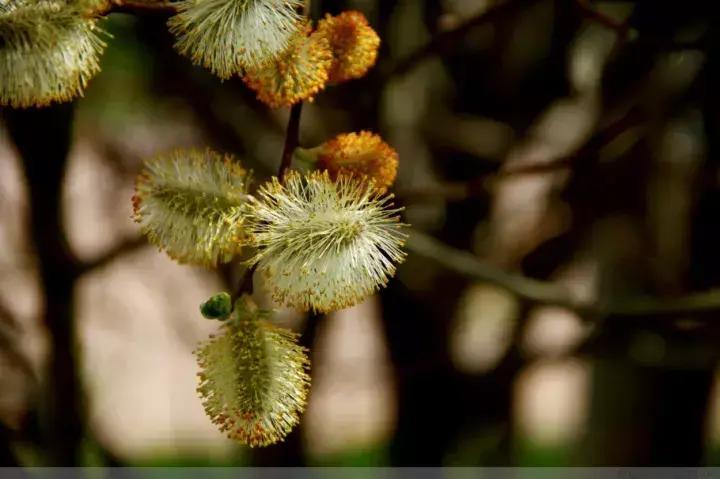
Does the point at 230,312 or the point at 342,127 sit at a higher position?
the point at 342,127

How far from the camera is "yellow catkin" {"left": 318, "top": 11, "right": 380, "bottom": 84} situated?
0.81 meters

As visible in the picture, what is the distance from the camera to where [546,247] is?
7.45ft

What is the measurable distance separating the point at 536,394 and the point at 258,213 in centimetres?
300

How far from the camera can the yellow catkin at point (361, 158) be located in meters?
0.82

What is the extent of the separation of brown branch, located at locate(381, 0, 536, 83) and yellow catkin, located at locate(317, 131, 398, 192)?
624 millimetres

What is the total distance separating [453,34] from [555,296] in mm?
598

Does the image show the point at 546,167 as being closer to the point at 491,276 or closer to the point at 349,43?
the point at 491,276

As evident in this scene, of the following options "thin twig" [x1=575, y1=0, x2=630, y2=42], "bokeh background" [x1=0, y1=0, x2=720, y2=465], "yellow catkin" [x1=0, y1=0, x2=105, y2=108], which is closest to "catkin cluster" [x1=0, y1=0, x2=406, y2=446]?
"yellow catkin" [x1=0, y1=0, x2=105, y2=108]

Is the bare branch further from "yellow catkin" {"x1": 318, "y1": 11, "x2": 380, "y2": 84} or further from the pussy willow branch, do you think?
"yellow catkin" {"x1": 318, "y1": 11, "x2": 380, "y2": 84}

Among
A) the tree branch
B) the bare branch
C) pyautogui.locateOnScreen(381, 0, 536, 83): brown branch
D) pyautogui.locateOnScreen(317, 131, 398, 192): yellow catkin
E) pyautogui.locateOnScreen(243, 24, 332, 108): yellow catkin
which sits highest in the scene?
pyautogui.locateOnScreen(381, 0, 536, 83): brown branch

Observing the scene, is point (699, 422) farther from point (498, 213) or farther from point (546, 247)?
point (498, 213)

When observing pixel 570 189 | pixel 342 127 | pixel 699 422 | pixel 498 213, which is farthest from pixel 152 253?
pixel 699 422

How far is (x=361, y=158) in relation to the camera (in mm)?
822

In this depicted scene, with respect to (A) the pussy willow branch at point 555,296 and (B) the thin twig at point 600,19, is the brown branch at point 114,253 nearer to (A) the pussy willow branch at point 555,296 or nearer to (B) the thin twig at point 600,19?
(A) the pussy willow branch at point 555,296
